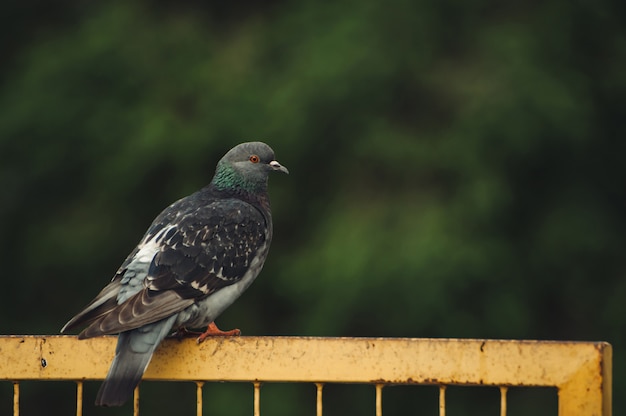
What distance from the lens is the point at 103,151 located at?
7.88 metres

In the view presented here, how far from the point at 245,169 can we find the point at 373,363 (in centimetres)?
215

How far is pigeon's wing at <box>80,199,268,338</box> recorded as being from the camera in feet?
11.6

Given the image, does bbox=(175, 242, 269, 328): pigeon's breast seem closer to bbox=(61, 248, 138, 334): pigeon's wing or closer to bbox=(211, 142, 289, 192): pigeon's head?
bbox=(61, 248, 138, 334): pigeon's wing

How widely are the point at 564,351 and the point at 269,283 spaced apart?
507cm

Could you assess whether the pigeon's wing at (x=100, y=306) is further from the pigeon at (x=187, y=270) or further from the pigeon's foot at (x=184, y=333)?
the pigeon's foot at (x=184, y=333)

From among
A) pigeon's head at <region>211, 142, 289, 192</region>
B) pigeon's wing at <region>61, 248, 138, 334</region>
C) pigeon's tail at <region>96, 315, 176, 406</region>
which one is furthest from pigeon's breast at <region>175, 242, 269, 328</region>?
pigeon's head at <region>211, 142, 289, 192</region>

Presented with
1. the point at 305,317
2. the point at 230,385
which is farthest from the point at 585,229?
the point at 230,385

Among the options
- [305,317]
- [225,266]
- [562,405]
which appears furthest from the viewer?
[305,317]

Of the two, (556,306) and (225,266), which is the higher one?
(556,306)

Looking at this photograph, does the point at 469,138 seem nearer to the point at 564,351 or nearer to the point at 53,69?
the point at 53,69

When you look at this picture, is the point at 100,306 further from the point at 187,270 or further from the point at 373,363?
the point at 373,363

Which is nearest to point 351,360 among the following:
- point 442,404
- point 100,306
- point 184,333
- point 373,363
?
point 373,363

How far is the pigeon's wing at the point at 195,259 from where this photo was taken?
11.6 feet

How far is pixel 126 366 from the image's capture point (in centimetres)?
311
